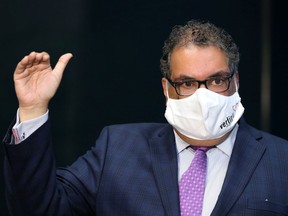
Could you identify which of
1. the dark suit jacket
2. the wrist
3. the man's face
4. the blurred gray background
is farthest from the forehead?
the blurred gray background

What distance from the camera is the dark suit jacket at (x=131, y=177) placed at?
2816mm

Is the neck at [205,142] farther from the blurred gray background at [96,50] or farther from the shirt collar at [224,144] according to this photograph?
the blurred gray background at [96,50]

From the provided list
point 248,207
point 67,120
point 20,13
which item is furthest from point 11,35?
point 248,207

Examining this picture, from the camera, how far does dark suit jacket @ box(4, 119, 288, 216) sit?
2.82 meters

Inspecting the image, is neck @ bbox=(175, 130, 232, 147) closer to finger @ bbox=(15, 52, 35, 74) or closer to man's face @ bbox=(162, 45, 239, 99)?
man's face @ bbox=(162, 45, 239, 99)

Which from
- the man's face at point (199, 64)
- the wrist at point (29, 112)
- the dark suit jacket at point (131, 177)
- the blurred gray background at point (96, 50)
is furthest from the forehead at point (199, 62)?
the blurred gray background at point (96, 50)

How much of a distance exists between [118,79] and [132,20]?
1.10ft

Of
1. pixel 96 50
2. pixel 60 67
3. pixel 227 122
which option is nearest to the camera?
pixel 60 67

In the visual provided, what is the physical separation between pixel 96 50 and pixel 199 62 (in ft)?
4.10

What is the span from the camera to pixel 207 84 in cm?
300

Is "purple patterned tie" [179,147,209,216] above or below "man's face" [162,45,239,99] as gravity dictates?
below

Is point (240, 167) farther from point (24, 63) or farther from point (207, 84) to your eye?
point (24, 63)

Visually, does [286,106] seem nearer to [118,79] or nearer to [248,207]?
[118,79]

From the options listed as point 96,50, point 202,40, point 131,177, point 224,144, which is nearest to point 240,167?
point 224,144
